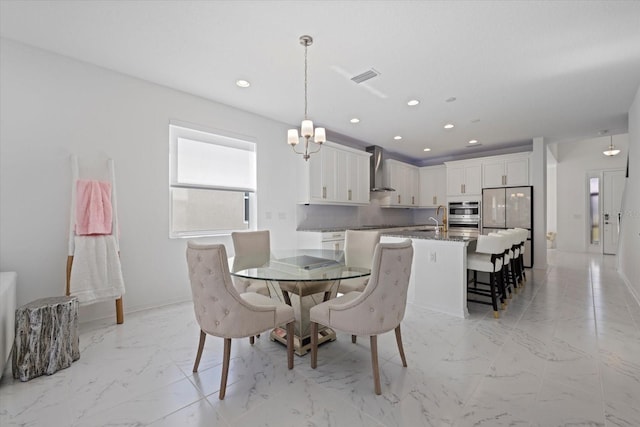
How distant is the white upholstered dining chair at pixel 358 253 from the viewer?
8.66ft

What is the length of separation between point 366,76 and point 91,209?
3.10 metres

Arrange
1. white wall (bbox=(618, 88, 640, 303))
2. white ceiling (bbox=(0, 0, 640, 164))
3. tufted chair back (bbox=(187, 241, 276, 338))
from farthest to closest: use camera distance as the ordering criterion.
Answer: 1. white wall (bbox=(618, 88, 640, 303))
2. white ceiling (bbox=(0, 0, 640, 164))
3. tufted chair back (bbox=(187, 241, 276, 338))

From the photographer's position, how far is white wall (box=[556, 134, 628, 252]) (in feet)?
24.5

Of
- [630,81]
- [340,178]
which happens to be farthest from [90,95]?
[630,81]

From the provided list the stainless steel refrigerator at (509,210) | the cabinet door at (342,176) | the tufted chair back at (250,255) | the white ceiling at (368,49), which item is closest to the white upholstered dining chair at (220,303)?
the tufted chair back at (250,255)

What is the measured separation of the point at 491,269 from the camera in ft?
10.1

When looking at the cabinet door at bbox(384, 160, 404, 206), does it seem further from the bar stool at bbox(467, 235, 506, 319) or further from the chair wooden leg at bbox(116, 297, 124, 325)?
the chair wooden leg at bbox(116, 297, 124, 325)

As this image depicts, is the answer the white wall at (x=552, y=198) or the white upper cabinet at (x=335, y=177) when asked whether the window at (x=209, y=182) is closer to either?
the white upper cabinet at (x=335, y=177)

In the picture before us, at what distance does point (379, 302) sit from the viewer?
1.76 meters

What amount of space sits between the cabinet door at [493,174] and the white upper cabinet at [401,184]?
5.17ft

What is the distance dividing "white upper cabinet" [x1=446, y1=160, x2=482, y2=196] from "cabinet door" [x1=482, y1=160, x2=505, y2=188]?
10 centimetres

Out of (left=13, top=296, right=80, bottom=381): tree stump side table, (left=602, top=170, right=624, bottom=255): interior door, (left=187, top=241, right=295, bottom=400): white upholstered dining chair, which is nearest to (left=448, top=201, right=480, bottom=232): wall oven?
(left=602, top=170, right=624, bottom=255): interior door

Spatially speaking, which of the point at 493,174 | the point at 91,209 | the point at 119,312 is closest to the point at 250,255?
the point at 119,312

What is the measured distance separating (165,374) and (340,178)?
392 centimetres
